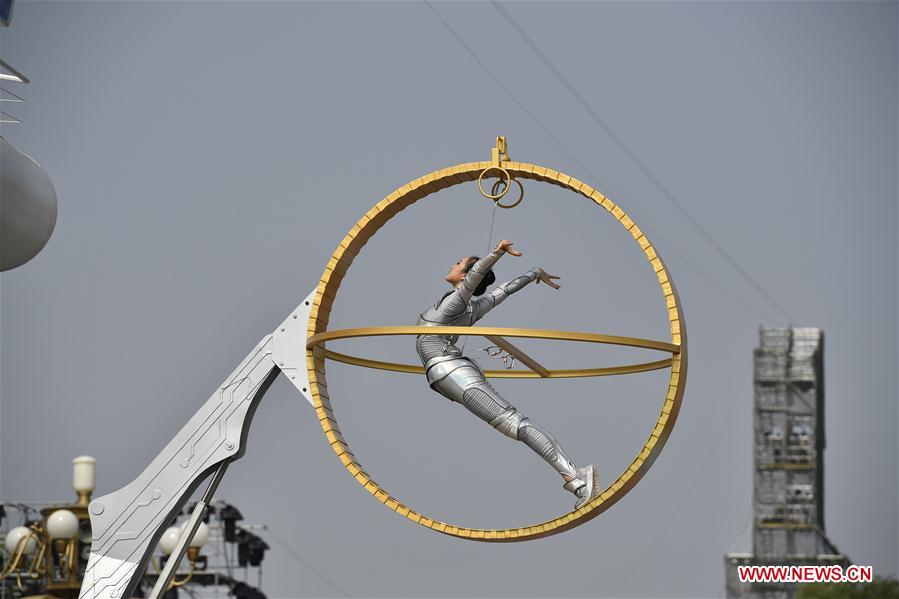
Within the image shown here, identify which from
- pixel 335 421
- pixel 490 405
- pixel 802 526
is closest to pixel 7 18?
pixel 335 421

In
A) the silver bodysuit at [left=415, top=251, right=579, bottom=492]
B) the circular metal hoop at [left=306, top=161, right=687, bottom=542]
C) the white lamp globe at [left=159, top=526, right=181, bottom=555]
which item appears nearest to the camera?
the circular metal hoop at [left=306, top=161, right=687, bottom=542]

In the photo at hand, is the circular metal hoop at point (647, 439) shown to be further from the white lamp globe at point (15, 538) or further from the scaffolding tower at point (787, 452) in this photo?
the scaffolding tower at point (787, 452)

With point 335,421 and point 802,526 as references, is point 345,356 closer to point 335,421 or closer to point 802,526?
point 335,421

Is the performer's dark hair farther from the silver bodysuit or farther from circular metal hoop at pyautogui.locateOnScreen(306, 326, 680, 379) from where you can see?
circular metal hoop at pyautogui.locateOnScreen(306, 326, 680, 379)

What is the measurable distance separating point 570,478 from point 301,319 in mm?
2793

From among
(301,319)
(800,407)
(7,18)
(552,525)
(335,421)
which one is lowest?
(552,525)

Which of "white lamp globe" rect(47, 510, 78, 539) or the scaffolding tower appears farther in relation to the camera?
the scaffolding tower

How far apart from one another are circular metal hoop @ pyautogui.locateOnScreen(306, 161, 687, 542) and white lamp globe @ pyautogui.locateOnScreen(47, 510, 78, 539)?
8.12 meters

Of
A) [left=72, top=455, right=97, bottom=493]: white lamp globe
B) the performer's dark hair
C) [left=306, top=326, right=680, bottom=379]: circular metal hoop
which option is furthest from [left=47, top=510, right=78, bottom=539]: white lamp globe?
the performer's dark hair

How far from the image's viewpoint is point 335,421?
1277 centimetres

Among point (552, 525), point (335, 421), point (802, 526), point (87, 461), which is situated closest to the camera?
point (552, 525)

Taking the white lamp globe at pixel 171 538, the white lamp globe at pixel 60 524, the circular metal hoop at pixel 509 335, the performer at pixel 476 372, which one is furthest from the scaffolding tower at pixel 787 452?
the performer at pixel 476 372

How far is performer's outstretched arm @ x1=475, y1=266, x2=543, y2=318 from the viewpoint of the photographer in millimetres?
12844

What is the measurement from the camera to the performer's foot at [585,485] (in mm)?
11984
